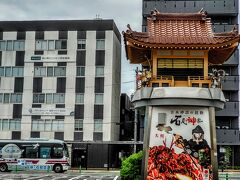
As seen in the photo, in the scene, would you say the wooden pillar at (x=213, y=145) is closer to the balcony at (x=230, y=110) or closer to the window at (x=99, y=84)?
the balcony at (x=230, y=110)

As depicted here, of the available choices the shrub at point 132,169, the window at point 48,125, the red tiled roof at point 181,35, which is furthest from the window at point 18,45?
the shrub at point 132,169

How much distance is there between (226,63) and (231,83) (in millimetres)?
2811

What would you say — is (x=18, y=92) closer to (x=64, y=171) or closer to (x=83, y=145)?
(x=83, y=145)

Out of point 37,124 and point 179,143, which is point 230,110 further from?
point 179,143

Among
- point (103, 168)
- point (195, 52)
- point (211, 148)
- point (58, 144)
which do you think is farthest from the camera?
point (103, 168)

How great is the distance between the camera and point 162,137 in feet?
88.3

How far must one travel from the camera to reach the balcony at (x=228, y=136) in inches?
2377

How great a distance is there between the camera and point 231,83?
6259cm

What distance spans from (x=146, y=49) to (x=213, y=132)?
6.96 meters

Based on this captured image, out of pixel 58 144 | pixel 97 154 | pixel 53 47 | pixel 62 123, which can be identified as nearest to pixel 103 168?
pixel 97 154

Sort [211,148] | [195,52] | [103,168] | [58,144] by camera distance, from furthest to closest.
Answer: [103,168] < [58,144] < [195,52] < [211,148]

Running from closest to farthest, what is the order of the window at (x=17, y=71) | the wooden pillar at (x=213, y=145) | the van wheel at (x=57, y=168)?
the wooden pillar at (x=213, y=145) < the van wheel at (x=57, y=168) < the window at (x=17, y=71)

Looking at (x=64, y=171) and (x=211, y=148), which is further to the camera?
(x=64, y=171)

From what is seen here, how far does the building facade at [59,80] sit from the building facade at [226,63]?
8.22 m
